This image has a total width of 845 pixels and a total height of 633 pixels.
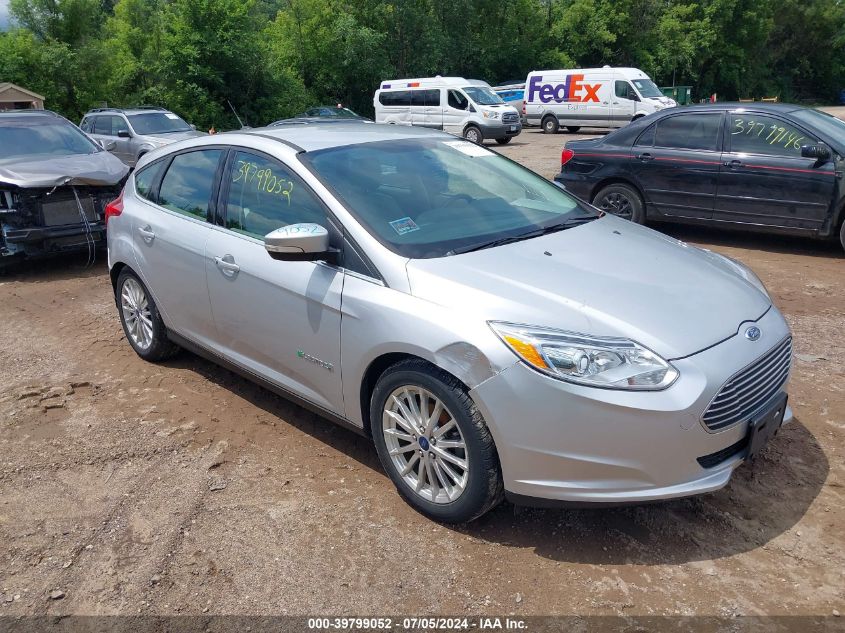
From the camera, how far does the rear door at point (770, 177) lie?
7398 millimetres

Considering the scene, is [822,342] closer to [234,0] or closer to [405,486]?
[405,486]

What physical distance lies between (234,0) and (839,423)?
30.1m

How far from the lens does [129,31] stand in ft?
110

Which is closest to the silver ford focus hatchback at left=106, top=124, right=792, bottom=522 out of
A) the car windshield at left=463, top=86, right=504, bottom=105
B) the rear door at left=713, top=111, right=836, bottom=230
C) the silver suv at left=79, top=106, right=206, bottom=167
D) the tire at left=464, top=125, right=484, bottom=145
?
the rear door at left=713, top=111, right=836, bottom=230

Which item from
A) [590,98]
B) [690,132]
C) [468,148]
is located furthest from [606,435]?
[590,98]

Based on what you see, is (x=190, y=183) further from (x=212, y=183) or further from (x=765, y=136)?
(x=765, y=136)

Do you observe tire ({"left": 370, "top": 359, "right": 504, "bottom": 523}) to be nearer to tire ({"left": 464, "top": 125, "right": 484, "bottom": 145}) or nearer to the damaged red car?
the damaged red car

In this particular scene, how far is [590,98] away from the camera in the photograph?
2695cm

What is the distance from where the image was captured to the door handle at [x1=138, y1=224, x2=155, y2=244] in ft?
15.6

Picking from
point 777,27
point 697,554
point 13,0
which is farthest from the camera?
point 777,27

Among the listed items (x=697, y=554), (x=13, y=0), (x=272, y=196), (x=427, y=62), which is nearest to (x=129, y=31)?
(x=13, y=0)

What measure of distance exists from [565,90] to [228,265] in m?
26.0

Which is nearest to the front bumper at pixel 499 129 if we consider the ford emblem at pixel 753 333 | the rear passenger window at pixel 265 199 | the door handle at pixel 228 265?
the rear passenger window at pixel 265 199

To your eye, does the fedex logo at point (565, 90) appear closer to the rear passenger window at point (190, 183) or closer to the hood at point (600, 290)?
the rear passenger window at point (190, 183)
